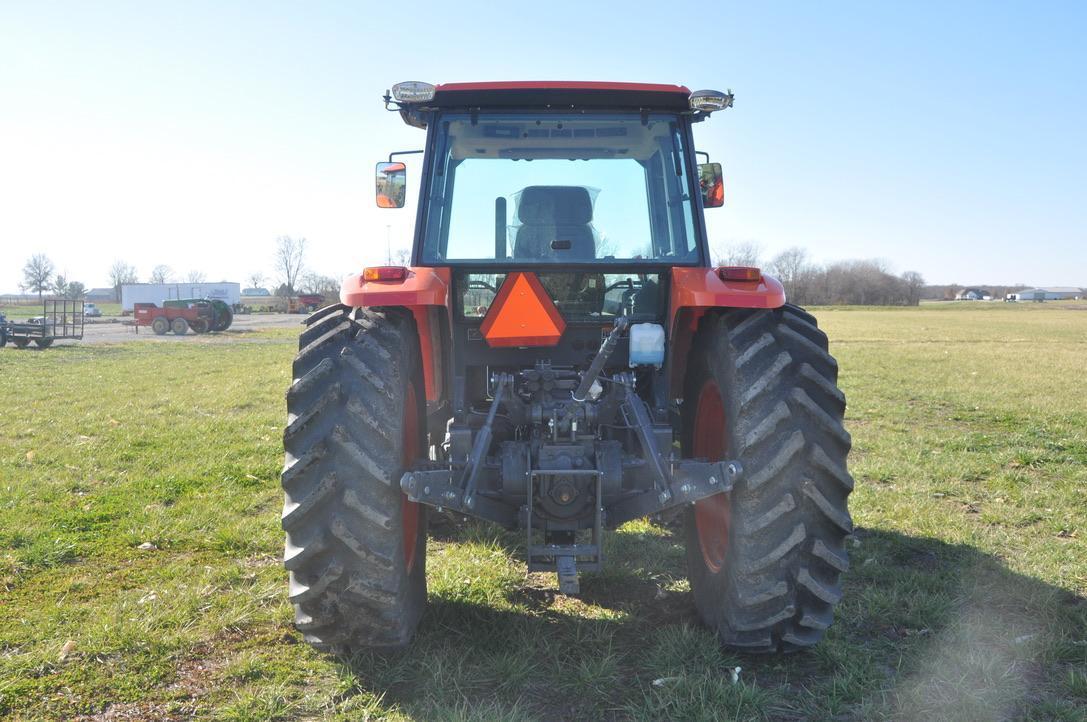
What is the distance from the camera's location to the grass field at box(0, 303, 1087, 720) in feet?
10.6

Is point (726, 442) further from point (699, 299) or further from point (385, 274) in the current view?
point (385, 274)

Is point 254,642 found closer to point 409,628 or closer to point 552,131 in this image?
point 409,628

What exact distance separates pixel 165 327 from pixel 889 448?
113 feet

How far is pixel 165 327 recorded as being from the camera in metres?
35.9

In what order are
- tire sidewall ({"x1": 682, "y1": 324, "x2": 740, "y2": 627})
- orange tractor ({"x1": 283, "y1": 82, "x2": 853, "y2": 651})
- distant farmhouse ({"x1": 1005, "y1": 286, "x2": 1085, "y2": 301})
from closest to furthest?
orange tractor ({"x1": 283, "y1": 82, "x2": 853, "y2": 651})
tire sidewall ({"x1": 682, "y1": 324, "x2": 740, "y2": 627})
distant farmhouse ({"x1": 1005, "y1": 286, "x2": 1085, "y2": 301})

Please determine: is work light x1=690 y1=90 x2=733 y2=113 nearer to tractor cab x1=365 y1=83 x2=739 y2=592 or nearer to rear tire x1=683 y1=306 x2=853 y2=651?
tractor cab x1=365 y1=83 x2=739 y2=592

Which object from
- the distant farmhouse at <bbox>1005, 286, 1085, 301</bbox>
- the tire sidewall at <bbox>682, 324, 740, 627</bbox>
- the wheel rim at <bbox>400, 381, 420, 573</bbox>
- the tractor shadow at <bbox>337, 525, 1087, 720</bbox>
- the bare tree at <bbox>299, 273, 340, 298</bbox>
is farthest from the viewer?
the distant farmhouse at <bbox>1005, 286, 1085, 301</bbox>

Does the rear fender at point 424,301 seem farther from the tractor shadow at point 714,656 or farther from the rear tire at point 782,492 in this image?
the rear tire at point 782,492

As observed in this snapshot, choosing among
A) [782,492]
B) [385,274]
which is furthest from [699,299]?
[385,274]

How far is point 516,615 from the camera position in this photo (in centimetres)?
407

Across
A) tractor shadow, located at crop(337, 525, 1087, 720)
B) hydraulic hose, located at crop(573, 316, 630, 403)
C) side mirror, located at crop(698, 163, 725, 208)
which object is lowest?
tractor shadow, located at crop(337, 525, 1087, 720)

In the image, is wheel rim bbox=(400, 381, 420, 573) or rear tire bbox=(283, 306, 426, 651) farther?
wheel rim bbox=(400, 381, 420, 573)

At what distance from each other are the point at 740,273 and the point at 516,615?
2.05m

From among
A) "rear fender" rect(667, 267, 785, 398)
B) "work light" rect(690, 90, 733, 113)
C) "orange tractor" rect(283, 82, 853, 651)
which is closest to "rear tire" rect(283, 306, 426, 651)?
"orange tractor" rect(283, 82, 853, 651)
